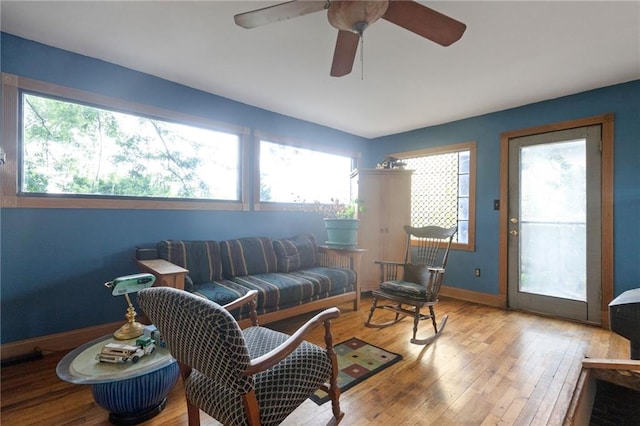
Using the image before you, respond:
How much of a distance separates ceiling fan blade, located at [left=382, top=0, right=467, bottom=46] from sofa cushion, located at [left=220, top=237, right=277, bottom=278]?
2.45 meters

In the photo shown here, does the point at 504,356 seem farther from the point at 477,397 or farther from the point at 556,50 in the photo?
the point at 556,50

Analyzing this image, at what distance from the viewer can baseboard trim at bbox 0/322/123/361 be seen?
213 centimetres

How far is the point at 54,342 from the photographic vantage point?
2.28 meters

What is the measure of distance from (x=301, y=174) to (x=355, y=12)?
9.25ft

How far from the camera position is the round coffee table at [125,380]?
1.40 m

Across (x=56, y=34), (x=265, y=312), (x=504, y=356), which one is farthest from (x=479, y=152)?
(x=56, y=34)

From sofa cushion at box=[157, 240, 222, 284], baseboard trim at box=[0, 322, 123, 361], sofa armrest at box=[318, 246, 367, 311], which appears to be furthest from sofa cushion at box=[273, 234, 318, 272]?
baseboard trim at box=[0, 322, 123, 361]

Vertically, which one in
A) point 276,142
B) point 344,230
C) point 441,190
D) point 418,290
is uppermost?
point 276,142

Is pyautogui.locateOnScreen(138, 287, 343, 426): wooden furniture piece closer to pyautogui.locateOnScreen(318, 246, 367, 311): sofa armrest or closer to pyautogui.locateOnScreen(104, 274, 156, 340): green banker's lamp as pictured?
pyautogui.locateOnScreen(104, 274, 156, 340): green banker's lamp

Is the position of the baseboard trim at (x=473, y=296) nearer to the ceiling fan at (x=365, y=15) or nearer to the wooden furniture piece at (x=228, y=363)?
the wooden furniture piece at (x=228, y=363)

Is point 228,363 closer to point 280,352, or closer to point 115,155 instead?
point 280,352

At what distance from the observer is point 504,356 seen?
231 cm

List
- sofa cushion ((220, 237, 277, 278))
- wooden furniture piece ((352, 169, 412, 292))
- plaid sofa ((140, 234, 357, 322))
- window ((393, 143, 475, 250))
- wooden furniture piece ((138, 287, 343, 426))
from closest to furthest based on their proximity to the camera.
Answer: wooden furniture piece ((138, 287, 343, 426)) → plaid sofa ((140, 234, 357, 322)) → sofa cushion ((220, 237, 277, 278)) → window ((393, 143, 475, 250)) → wooden furniture piece ((352, 169, 412, 292))

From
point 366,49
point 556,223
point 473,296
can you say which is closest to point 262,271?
point 366,49
